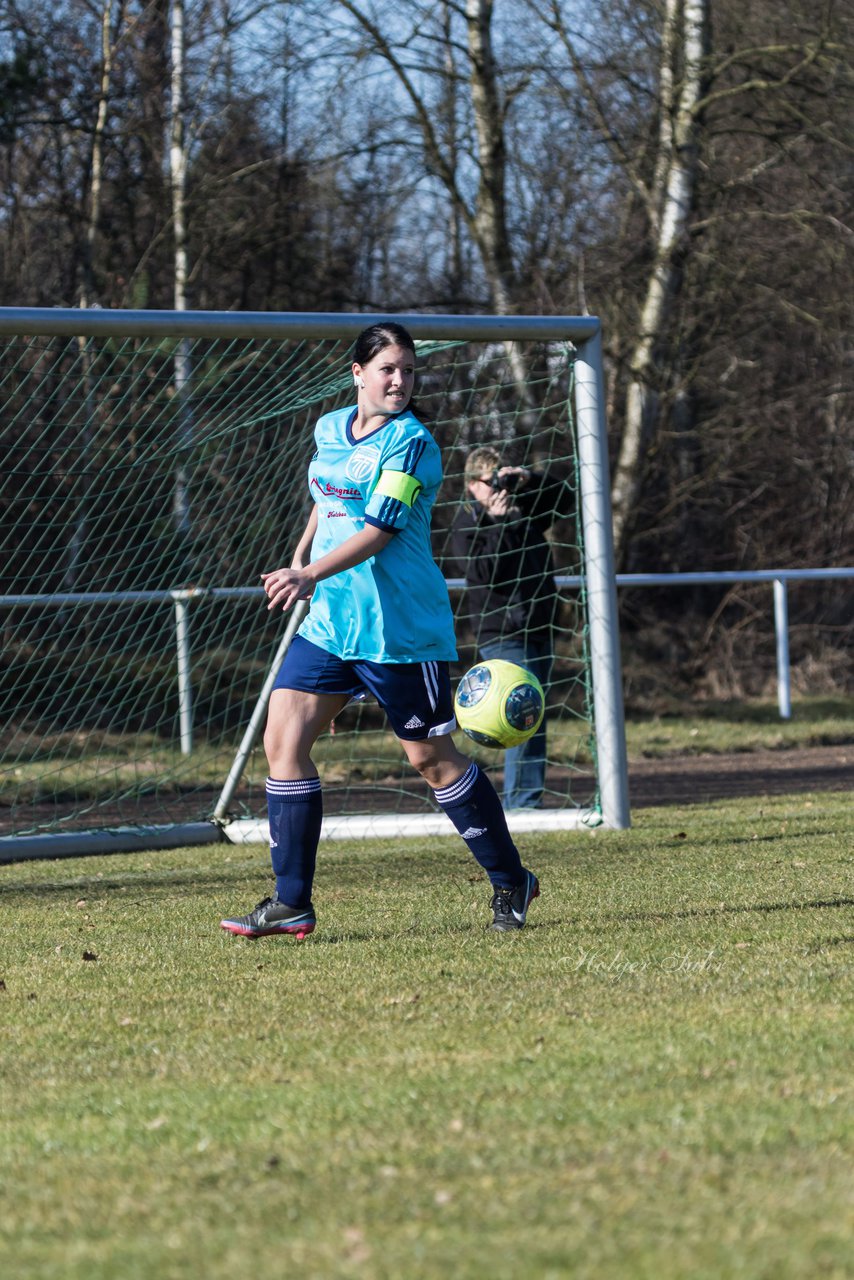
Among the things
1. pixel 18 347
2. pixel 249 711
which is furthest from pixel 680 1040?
pixel 249 711

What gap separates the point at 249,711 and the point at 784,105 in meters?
7.65

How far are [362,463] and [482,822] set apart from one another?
1197 millimetres

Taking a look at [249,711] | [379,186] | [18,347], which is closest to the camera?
[18,347]

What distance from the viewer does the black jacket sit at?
8773 millimetres

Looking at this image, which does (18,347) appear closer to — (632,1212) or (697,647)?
(632,1212)

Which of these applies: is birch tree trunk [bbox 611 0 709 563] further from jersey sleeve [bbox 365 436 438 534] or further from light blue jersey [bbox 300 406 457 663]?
jersey sleeve [bbox 365 436 438 534]

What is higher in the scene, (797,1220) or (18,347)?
(18,347)

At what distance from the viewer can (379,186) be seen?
59.9 feet

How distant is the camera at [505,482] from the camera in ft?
28.1

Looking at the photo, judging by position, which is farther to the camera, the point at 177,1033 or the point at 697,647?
the point at 697,647

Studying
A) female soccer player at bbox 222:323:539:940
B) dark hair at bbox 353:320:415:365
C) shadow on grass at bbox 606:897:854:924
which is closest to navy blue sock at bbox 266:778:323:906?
female soccer player at bbox 222:323:539:940

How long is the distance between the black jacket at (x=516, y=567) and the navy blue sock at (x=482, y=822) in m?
3.71

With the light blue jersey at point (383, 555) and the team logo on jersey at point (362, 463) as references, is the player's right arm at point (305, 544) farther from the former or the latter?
the team logo on jersey at point (362, 463)

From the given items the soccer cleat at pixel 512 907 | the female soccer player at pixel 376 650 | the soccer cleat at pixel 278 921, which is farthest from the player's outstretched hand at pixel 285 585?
the soccer cleat at pixel 512 907
